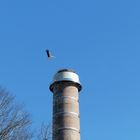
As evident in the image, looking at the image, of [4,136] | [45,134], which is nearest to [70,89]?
[45,134]

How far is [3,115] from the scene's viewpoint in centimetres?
2067

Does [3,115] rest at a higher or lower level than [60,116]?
higher

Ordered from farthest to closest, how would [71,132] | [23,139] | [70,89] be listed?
[23,139]
[70,89]
[71,132]

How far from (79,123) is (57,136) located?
4.21 ft

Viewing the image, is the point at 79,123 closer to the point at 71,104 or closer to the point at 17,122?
the point at 71,104

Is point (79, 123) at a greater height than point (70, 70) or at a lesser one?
lesser

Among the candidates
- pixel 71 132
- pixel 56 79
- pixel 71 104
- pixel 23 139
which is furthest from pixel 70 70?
pixel 23 139

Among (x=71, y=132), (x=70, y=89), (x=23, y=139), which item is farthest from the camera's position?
(x=23, y=139)

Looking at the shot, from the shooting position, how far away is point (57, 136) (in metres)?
16.3

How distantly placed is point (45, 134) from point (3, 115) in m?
2.68

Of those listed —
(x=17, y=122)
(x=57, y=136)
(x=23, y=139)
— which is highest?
(x=17, y=122)

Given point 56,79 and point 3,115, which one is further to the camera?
point 3,115

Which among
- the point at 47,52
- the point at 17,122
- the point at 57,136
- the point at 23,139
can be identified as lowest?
the point at 57,136

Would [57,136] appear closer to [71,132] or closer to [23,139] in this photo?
[71,132]
